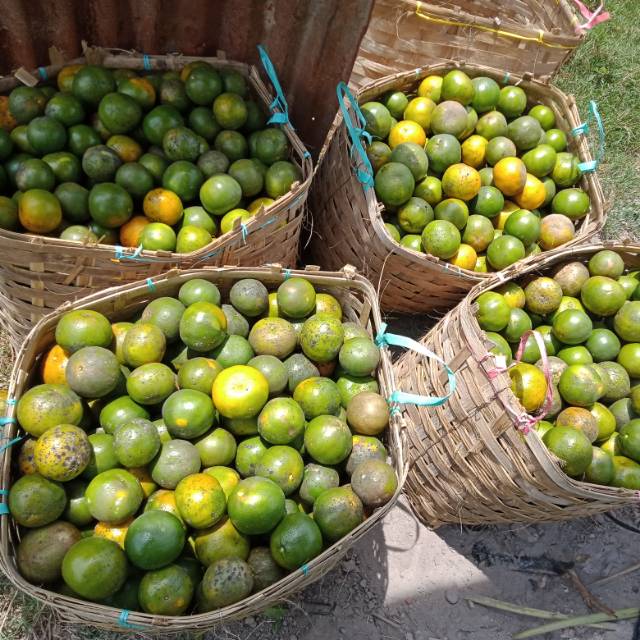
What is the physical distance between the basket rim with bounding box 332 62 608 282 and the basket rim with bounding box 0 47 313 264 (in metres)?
0.37

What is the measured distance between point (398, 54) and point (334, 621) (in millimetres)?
3468

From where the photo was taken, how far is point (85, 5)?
2.74 meters

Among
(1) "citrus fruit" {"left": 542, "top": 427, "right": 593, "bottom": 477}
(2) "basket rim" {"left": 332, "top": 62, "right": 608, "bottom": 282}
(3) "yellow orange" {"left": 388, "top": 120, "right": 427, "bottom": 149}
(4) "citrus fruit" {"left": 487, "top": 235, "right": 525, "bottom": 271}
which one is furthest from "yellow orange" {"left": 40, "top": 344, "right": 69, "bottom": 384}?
(4) "citrus fruit" {"left": 487, "top": 235, "right": 525, "bottom": 271}

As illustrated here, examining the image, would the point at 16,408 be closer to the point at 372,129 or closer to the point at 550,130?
the point at 372,129

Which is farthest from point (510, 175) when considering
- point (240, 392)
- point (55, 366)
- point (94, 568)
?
point (94, 568)

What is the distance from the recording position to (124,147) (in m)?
2.63

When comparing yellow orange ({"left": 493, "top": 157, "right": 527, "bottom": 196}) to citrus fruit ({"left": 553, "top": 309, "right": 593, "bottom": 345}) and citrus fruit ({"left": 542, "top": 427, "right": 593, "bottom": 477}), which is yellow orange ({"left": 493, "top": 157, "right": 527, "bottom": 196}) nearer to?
citrus fruit ({"left": 553, "top": 309, "right": 593, "bottom": 345})

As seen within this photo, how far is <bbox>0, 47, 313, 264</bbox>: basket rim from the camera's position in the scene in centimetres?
218

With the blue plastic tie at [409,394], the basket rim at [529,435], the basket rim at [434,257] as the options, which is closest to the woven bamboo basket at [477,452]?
the basket rim at [529,435]

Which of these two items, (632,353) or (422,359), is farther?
(632,353)

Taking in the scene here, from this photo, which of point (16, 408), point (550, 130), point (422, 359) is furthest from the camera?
point (550, 130)

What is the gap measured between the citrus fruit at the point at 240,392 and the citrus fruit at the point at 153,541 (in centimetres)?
45

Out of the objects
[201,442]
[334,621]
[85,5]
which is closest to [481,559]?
[334,621]

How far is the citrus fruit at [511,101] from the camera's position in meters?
3.38
